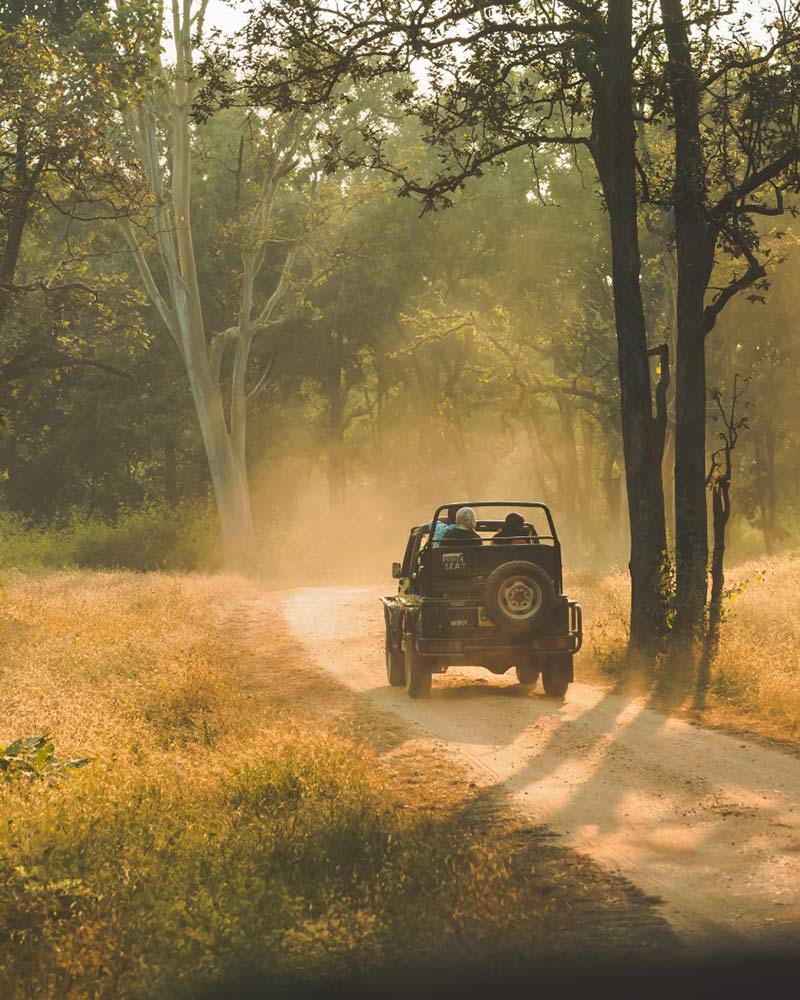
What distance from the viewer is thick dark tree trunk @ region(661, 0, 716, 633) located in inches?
623

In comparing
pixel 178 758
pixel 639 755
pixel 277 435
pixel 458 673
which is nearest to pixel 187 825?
pixel 178 758

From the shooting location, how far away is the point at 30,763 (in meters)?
7.88

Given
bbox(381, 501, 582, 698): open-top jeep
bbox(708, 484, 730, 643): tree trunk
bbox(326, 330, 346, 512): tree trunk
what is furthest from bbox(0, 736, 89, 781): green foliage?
bbox(326, 330, 346, 512): tree trunk

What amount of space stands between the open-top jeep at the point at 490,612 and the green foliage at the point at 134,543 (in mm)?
26968

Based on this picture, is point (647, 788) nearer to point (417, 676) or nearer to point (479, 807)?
point (479, 807)

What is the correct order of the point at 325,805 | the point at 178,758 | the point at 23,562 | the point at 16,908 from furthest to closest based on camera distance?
the point at 23,562, the point at 178,758, the point at 325,805, the point at 16,908

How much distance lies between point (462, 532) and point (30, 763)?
21.6 ft

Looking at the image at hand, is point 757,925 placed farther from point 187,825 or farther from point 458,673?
point 458,673

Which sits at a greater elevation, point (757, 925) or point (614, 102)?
point (614, 102)

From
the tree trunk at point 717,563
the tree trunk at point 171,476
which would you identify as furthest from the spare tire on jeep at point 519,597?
the tree trunk at point 171,476

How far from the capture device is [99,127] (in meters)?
21.0

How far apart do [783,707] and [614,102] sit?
8.11 metres

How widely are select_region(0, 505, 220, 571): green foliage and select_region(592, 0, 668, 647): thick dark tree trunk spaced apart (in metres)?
24.9

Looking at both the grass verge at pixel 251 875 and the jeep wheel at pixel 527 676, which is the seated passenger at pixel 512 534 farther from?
the grass verge at pixel 251 875
